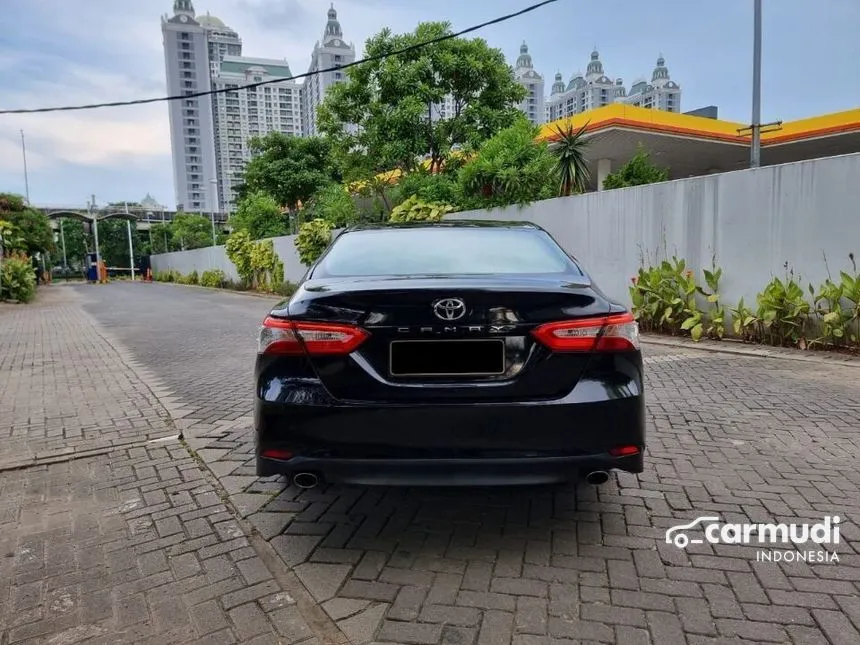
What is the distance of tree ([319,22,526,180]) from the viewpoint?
15570 millimetres

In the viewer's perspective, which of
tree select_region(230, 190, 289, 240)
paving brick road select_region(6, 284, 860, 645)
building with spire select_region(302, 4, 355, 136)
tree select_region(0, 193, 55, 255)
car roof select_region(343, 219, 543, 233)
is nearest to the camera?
paving brick road select_region(6, 284, 860, 645)

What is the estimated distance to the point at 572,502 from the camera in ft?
9.87

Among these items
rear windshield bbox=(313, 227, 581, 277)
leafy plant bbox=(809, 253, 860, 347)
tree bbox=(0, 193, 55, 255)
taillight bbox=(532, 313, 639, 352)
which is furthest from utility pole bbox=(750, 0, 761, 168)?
tree bbox=(0, 193, 55, 255)

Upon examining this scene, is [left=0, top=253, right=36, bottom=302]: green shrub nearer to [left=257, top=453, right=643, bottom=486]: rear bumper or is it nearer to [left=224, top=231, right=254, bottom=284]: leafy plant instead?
[left=224, top=231, right=254, bottom=284]: leafy plant

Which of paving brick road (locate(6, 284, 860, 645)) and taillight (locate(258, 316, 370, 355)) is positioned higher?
taillight (locate(258, 316, 370, 355))

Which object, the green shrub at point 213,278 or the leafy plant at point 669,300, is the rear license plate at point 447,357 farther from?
the green shrub at point 213,278

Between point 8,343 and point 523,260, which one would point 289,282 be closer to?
point 8,343

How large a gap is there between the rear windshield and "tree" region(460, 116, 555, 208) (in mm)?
8775

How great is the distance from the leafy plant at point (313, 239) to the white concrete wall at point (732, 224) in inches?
374

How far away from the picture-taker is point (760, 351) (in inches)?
Result: 283

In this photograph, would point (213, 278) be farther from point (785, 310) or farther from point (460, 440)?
point (460, 440)

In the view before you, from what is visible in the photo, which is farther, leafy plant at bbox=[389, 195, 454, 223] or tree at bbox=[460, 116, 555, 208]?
leafy plant at bbox=[389, 195, 454, 223]

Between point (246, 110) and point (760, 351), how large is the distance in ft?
244

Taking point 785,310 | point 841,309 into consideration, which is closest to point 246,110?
point 785,310
